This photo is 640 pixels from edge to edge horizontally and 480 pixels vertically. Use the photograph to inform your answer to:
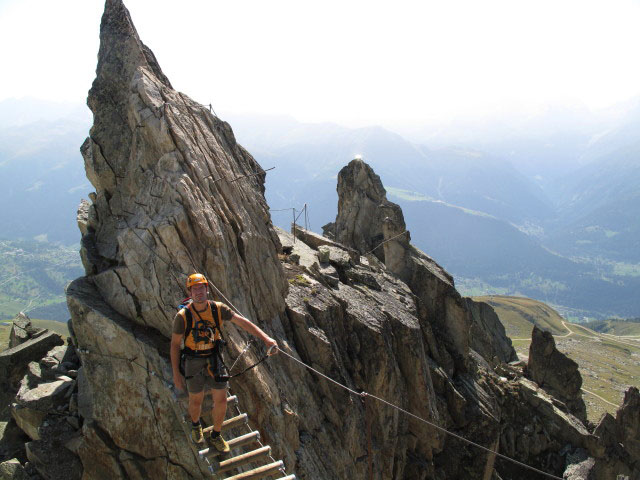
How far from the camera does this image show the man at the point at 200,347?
1348 centimetres

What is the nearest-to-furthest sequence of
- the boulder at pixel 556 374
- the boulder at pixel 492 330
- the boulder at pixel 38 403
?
the boulder at pixel 38 403
the boulder at pixel 556 374
the boulder at pixel 492 330

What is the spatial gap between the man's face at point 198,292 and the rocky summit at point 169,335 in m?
4.24

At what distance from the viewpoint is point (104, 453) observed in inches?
659

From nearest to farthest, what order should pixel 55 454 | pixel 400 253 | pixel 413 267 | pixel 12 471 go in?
1. pixel 55 454
2. pixel 12 471
3. pixel 413 267
4. pixel 400 253

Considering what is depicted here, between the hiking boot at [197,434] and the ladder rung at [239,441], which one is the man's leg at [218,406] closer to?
the hiking boot at [197,434]

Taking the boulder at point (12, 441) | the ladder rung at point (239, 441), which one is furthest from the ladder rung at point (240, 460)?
Answer: the boulder at point (12, 441)

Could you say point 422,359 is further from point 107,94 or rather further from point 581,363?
point 581,363

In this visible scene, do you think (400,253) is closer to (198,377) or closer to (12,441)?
(198,377)

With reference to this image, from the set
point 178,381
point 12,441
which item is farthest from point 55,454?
point 178,381

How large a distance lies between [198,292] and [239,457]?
18.7 feet

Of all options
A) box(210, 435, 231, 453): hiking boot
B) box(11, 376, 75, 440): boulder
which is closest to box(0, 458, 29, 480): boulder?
box(11, 376, 75, 440): boulder

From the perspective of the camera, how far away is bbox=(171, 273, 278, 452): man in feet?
44.2

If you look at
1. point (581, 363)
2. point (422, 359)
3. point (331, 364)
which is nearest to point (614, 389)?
point (581, 363)

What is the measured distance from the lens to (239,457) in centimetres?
1449
